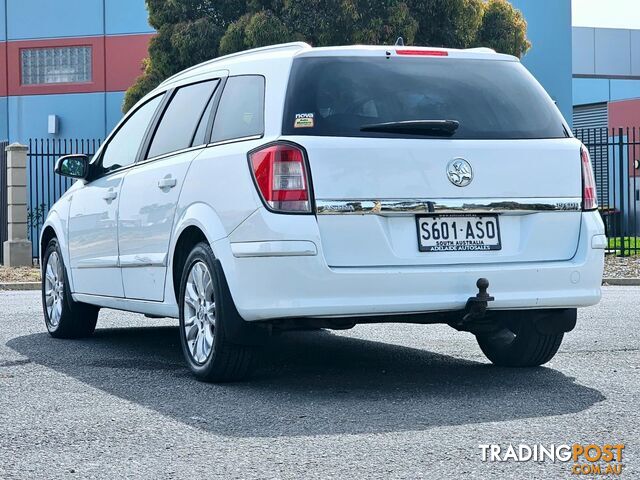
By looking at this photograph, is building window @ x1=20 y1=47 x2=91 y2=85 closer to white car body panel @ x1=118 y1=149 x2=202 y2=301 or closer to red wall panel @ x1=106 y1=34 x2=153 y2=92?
red wall panel @ x1=106 y1=34 x2=153 y2=92

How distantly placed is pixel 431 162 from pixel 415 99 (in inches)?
15.4

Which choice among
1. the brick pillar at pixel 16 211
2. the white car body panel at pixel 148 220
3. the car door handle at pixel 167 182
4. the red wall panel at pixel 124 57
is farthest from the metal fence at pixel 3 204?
the car door handle at pixel 167 182

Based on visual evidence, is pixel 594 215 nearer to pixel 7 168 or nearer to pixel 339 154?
pixel 339 154

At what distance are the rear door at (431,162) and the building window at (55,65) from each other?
2645 centimetres

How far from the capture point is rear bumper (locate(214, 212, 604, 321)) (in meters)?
5.86

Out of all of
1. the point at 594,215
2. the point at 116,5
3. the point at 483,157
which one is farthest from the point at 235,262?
the point at 116,5

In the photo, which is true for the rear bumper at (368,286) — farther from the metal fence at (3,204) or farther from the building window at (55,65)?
the building window at (55,65)

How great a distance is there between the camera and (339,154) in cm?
596

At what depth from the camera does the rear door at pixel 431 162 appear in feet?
19.5

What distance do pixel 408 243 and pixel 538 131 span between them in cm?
100

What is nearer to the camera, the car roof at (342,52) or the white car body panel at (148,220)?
the car roof at (342,52)

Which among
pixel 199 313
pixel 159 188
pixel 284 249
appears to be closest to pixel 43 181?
pixel 159 188

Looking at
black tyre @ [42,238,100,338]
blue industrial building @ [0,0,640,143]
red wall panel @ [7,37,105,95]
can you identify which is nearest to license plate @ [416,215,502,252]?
black tyre @ [42,238,100,338]

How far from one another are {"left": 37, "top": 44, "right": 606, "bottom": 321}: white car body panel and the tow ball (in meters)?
0.03
